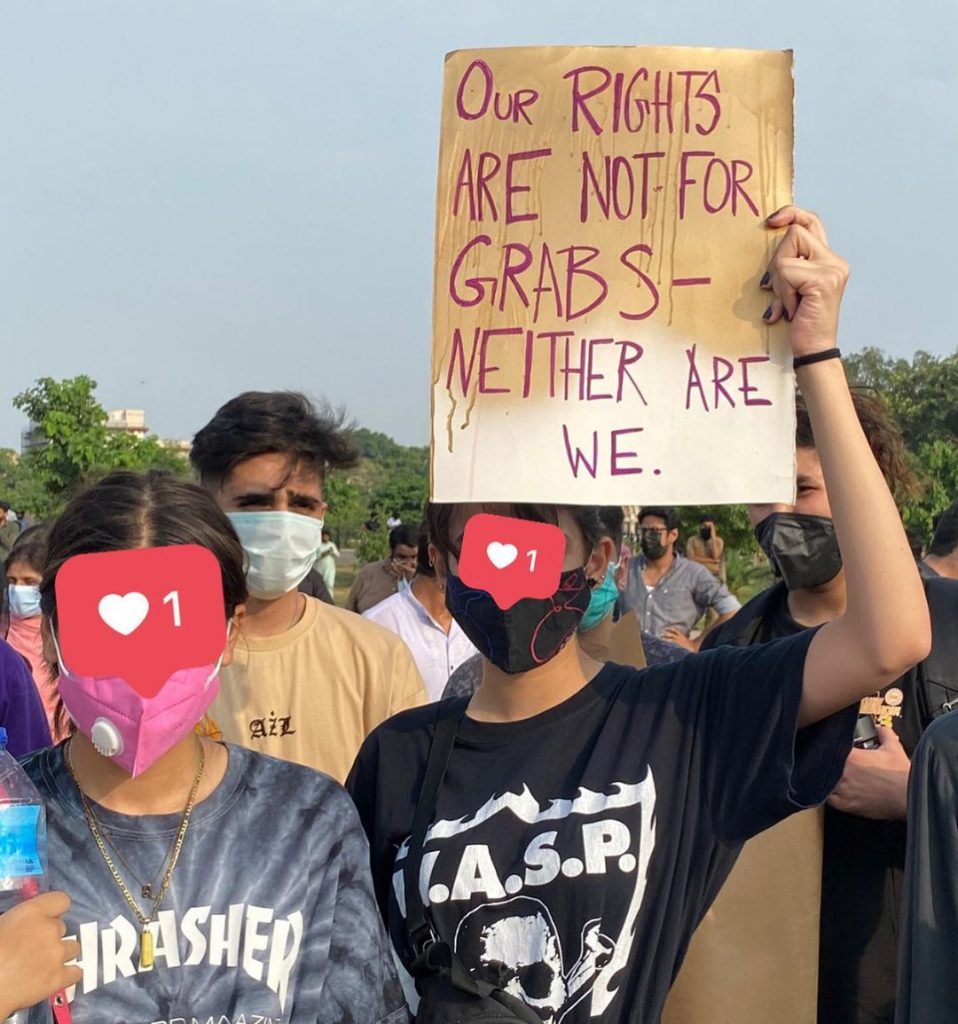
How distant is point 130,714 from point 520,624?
735mm

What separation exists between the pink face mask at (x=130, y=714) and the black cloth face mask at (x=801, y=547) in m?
1.61

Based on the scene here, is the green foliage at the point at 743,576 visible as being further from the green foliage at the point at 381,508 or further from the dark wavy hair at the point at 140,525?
the dark wavy hair at the point at 140,525

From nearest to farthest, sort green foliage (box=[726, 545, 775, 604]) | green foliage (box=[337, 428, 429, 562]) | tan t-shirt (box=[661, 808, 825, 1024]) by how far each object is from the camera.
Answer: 1. tan t-shirt (box=[661, 808, 825, 1024])
2. green foliage (box=[726, 545, 775, 604])
3. green foliage (box=[337, 428, 429, 562])

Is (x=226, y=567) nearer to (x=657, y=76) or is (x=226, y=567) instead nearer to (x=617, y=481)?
(x=617, y=481)

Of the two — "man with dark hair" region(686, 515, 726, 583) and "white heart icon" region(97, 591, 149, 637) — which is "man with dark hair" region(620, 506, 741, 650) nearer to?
Result: "man with dark hair" region(686, 515, 726, 583)

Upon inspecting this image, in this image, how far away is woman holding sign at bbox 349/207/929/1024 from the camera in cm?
206

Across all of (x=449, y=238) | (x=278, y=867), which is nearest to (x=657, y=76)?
(x=449, y=238)

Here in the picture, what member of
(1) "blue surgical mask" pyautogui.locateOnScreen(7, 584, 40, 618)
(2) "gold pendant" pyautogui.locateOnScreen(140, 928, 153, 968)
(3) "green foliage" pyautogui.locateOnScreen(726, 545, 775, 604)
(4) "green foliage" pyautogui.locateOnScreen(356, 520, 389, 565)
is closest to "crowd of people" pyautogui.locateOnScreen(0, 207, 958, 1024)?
(2) "gold pendant" pyautogui.locateOnScreen(140, 928, 153, 968)

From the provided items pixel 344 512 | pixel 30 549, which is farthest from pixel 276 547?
pixel 344 512

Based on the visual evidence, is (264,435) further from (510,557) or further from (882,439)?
(882,439)

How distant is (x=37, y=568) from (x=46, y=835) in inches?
180

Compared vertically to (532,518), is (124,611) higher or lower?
lower

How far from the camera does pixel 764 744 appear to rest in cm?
211

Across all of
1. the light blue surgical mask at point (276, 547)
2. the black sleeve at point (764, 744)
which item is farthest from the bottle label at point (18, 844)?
the light blue surgical mask at point (276, 547)
